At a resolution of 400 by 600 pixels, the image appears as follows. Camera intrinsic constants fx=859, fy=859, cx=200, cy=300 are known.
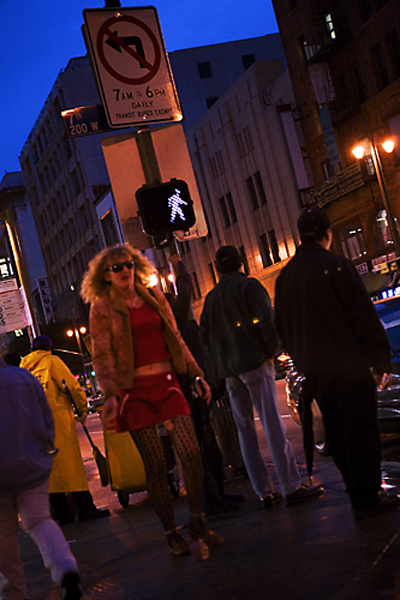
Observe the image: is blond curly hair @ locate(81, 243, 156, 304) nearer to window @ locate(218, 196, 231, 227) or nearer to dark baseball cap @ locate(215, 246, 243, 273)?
dark baseball cap @ locate(215, 246, 243, 273)

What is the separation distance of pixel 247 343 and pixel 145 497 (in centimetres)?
333

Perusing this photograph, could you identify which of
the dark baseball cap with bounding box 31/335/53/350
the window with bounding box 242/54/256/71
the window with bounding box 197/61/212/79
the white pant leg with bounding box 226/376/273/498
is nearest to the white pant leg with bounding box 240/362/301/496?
the white pant leg with bounding box 226/376/273/498

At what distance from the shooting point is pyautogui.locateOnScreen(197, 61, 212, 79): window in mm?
67312

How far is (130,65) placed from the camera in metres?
7.79

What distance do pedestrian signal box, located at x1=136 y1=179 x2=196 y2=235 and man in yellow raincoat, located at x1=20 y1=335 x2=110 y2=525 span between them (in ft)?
6.61

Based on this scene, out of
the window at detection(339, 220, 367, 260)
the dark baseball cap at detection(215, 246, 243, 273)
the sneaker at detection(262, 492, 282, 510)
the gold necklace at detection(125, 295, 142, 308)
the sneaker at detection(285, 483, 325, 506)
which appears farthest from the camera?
the window at detection(339, 220, 367, 260)

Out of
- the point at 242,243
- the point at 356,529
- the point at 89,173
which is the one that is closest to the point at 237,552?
the point at 356,529

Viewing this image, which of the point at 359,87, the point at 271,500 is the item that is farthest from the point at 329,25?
the point at 271,500

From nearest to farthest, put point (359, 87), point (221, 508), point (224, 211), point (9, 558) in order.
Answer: point (9, 558)
point (221, 508)
point (359, 87)
point (224, 211)

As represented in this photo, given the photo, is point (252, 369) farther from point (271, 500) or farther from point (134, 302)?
point (134, 302)

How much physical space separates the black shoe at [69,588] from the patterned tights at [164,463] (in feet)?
2.73

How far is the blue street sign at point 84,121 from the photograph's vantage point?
7.81 m

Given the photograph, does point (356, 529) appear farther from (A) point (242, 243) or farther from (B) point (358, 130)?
(A) point (242, 243)

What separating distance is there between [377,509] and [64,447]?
4.06 metres
